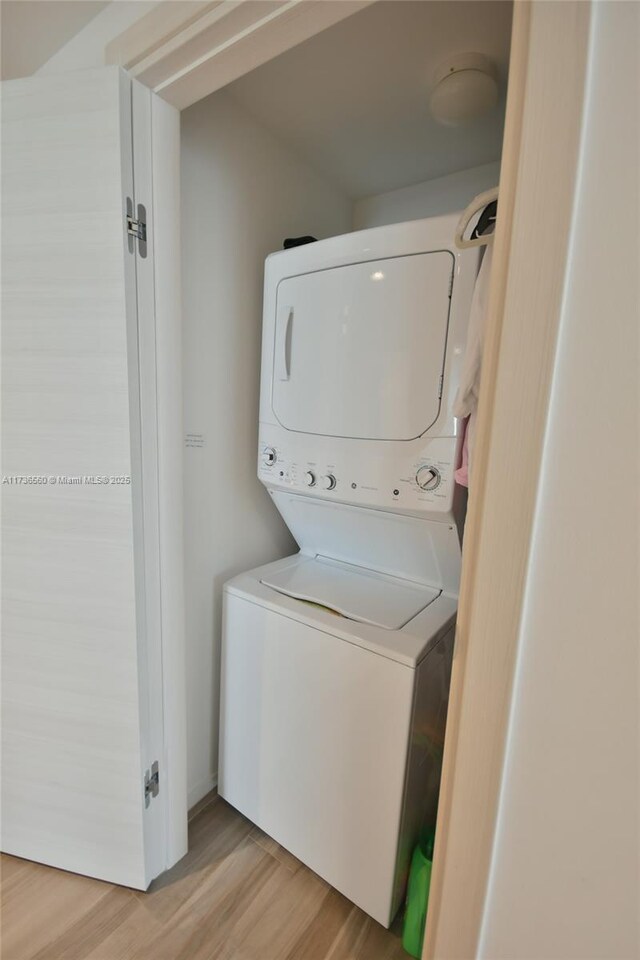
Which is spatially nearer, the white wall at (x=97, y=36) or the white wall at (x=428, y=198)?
the white wall at (x=97, y=36)

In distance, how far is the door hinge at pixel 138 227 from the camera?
111 cm

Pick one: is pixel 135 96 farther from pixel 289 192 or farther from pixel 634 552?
pixel 634 552

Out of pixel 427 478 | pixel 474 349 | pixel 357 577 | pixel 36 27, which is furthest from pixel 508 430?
pixel 36 27

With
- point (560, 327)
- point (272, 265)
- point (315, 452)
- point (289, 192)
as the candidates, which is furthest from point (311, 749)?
point (289, 192)

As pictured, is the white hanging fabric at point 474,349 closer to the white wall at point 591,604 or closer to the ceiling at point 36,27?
the white wall at point 591,604

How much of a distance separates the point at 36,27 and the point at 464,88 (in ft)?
4.06

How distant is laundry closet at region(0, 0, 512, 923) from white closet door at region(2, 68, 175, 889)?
2cm

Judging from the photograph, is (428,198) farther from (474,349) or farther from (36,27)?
(36,27)

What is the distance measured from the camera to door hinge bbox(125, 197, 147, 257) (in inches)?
43.6

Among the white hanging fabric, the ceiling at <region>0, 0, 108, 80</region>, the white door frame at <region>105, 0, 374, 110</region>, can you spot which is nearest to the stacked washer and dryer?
the white hanging fabric

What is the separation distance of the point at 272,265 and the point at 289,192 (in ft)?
1.66

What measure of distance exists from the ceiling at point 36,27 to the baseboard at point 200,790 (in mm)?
2460

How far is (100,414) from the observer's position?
1.16 metres

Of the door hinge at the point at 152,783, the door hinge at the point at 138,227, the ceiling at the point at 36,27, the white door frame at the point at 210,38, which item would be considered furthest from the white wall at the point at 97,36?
the door hinge at the point at 152,783
